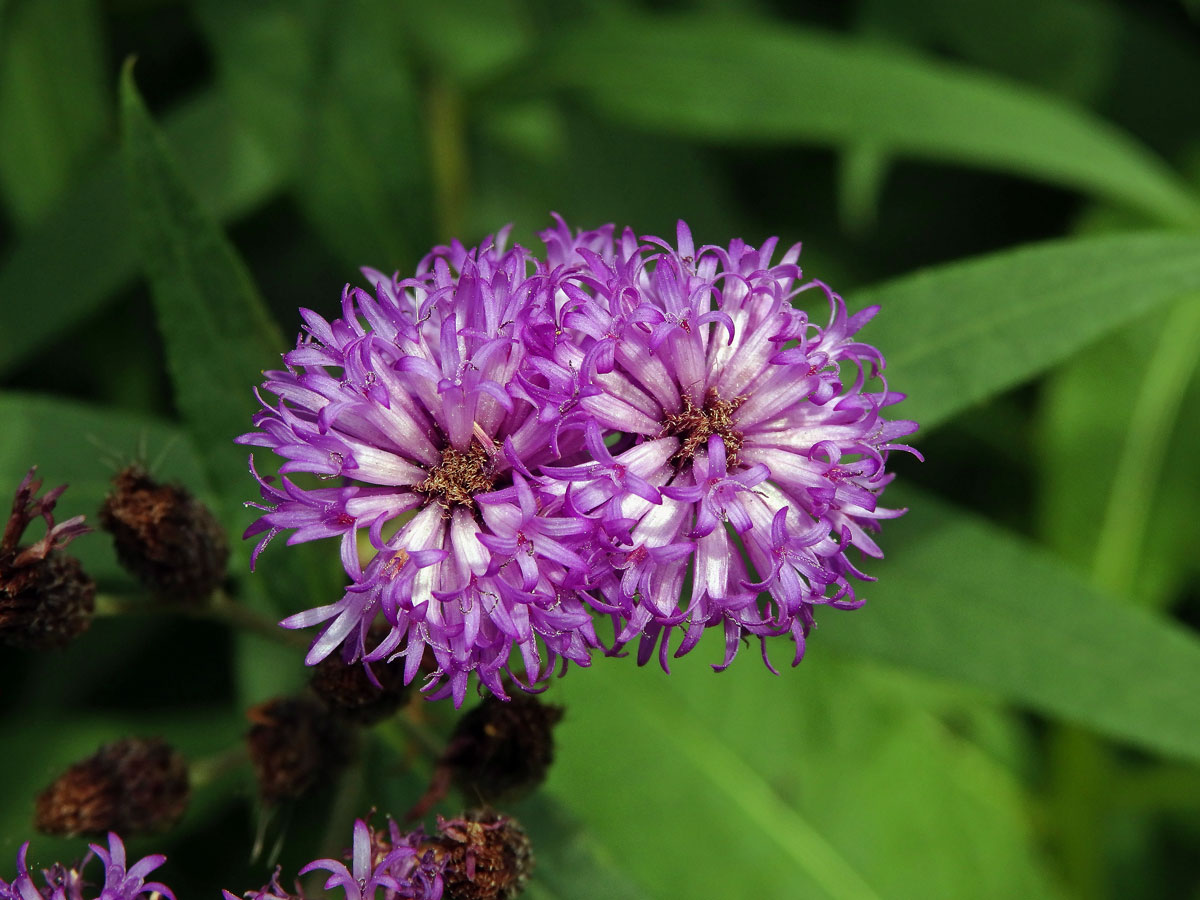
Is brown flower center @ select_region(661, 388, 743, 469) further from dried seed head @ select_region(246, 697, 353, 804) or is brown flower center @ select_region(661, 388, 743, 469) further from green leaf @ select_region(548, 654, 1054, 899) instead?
green leaf @ select_region(548, 654, 1054, 899)

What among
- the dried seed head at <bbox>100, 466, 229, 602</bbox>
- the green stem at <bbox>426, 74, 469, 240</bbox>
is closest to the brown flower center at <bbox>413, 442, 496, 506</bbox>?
the dried seed head at <bbox>100, 466, 229, 602</bbox>

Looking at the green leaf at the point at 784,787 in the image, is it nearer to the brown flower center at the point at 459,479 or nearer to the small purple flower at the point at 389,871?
the small purple flower at the point at 389,871

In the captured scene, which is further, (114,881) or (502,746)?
(502,746)

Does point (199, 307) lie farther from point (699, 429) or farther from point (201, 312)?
point (699, 429)

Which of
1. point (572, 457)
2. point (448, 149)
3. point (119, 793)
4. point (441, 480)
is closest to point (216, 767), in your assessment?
point (119, 793)

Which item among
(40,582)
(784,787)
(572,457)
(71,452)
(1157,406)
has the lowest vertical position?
(784,787)

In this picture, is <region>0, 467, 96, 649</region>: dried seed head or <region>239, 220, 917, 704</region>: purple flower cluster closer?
<region>239, 220, 917, 704</region>: purple flower cluster
